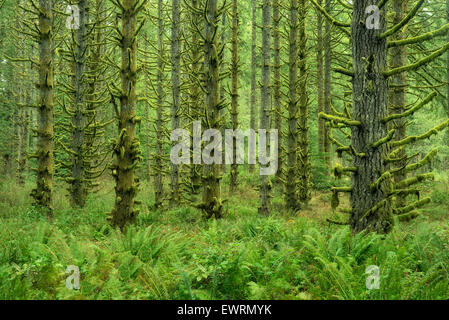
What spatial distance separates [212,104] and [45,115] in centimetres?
445

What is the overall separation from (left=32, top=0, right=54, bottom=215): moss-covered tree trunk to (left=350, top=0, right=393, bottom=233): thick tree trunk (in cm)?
748

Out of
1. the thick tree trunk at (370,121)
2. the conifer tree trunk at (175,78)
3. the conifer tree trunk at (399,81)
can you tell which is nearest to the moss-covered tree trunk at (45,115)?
the conifer tree trunk at (175,78)

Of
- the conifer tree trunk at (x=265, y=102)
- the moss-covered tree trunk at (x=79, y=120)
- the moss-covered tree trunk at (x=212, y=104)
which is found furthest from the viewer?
the moss-covered tree trunk at (x=79, y=120)

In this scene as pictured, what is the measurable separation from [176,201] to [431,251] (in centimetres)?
885

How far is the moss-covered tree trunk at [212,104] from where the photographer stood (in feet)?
26.9

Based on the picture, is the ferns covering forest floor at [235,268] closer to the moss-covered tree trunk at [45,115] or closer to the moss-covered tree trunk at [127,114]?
the moss-covered tree trunk at [127,114]

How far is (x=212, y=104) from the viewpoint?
325 inches

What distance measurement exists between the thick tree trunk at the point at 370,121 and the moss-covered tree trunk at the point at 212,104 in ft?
13.2

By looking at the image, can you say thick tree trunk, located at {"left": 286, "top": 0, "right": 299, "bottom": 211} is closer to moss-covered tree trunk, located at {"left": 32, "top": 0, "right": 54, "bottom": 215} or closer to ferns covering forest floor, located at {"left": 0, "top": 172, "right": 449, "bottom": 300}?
ferns covering forest floor, located at {"left": 0, "top": 172, "right": 449, "bottom": 300}

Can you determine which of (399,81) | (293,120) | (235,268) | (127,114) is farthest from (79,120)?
(399,81)

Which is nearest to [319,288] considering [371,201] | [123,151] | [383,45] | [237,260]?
[237,260]

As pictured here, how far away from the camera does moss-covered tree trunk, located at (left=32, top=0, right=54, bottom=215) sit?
7996 millimetres

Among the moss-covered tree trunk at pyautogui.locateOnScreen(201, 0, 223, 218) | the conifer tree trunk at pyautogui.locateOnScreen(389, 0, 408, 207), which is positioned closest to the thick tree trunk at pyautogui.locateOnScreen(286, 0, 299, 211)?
the conifer tree trunk at pyautogui.locateOnScreen(389, 0, 408, 207)

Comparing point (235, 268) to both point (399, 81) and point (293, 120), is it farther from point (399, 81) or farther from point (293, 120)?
point (399, 81)
